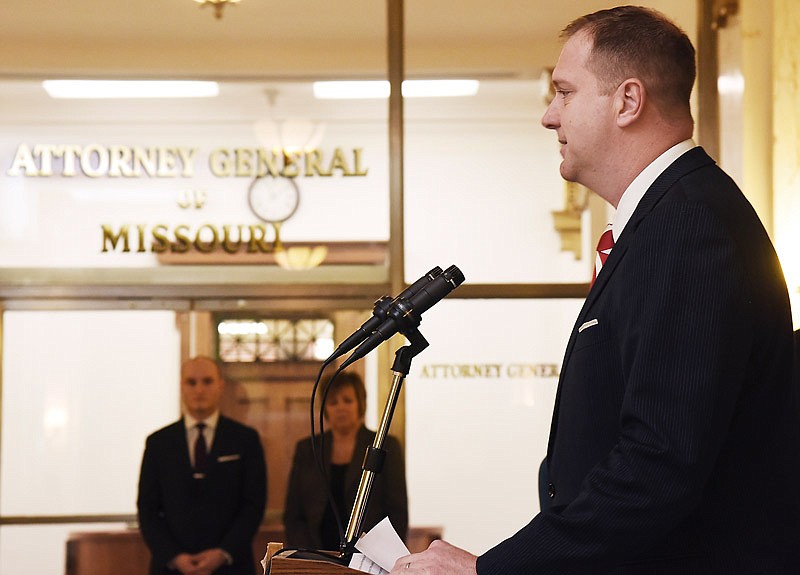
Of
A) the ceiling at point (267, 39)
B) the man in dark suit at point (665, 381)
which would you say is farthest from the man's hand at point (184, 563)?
the man in dark suit at point (665, 381)

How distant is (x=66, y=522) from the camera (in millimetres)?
5723

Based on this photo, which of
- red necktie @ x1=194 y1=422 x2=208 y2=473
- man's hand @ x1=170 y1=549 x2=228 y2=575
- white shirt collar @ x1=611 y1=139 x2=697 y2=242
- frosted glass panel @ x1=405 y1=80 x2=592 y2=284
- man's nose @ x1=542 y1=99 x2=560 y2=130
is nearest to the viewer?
white shirt collar @ x1=611 y1=139 x2=697 y2=242

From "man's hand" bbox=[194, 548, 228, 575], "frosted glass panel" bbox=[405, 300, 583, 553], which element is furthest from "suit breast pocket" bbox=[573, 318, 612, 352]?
"frosted glass panel" bbox=[405, 300, 583, 553]

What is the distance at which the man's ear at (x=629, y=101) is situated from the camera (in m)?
1.95

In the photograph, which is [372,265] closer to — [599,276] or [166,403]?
[166,403]

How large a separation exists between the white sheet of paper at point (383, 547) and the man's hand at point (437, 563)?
0.08 meters

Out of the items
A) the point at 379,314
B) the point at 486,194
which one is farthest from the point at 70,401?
the point at 379,314

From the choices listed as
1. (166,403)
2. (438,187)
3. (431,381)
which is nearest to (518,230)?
(438,187)

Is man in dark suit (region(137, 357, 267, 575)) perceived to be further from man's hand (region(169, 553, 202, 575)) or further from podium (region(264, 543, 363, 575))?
podium (region(264, 543, 363, 575))

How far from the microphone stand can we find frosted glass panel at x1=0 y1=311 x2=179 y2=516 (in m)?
3.87

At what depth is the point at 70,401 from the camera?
574 cm

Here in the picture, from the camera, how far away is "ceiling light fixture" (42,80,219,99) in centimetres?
584

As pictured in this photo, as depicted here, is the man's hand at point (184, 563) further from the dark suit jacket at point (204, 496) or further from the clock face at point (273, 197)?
the clock face at point (273, 197)

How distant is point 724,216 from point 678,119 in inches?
11.3
